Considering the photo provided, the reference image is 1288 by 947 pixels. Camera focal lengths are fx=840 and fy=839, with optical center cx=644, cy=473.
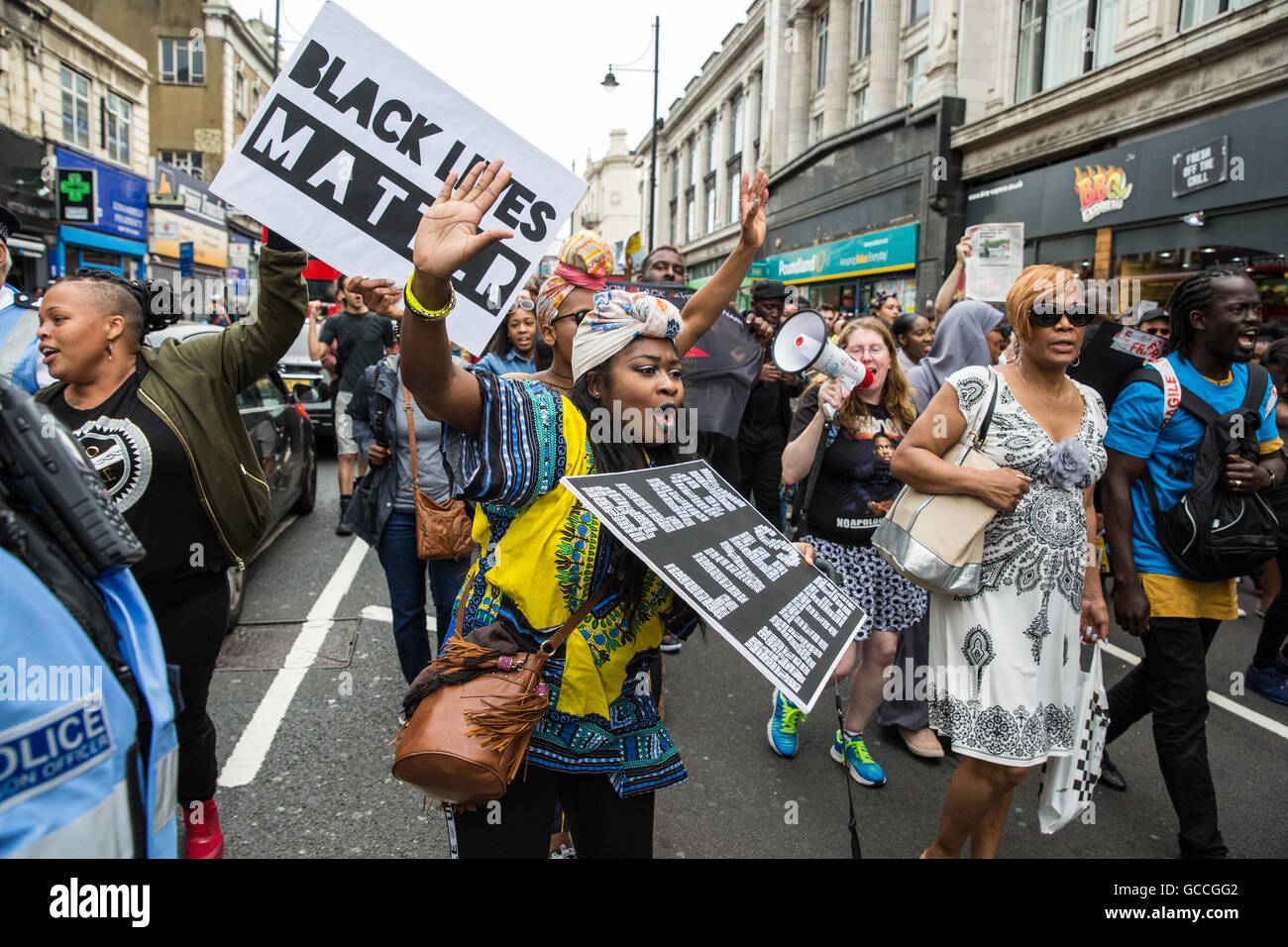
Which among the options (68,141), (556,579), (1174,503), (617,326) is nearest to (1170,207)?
(1174,503)

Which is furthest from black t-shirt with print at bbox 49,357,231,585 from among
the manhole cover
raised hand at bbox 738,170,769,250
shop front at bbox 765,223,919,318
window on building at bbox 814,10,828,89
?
window on building at bbox 814,10,828,89

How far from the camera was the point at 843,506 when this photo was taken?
3.76 metres

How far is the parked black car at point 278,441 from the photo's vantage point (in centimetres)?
618

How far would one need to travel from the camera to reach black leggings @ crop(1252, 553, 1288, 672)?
194 inches

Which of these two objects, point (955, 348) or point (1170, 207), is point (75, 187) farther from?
point (1170, 207)

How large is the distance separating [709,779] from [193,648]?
2199 mm

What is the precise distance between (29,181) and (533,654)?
2445cm

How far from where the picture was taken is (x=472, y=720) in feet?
5.49

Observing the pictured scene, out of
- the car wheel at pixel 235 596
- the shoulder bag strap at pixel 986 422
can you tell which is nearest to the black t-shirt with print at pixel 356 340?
the car wheel at pixel 235 596

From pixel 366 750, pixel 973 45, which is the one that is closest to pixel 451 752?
pixel 366 750

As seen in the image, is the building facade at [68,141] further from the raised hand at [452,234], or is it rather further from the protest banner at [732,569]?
the protest banner at [732,569]

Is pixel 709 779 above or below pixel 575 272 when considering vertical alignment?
below

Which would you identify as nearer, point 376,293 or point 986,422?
point 376,293

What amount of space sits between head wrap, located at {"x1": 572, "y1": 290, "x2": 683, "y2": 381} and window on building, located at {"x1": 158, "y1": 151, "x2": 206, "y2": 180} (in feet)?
126
